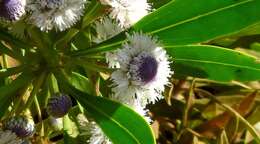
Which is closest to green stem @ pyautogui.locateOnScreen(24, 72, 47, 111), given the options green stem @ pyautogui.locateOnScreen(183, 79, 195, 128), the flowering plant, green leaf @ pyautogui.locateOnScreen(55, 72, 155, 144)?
the flowering plant

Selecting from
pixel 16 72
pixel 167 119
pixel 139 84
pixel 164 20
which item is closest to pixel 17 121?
pixel 16 72

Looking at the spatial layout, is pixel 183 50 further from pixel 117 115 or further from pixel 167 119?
pixel 167 119

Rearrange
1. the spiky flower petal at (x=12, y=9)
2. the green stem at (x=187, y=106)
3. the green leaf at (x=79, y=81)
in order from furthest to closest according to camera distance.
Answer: the green stem at (x=187, y=106) < the green leaf at (x=79, y=81) < the spiky flower petal at (x=12, y=9)

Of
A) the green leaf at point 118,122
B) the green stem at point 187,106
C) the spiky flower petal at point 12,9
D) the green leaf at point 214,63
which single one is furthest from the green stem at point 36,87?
the green stem at point 187,106

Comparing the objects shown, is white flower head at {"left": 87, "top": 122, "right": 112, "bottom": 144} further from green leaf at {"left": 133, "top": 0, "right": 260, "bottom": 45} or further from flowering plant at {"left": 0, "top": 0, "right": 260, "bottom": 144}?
green leaf at {"left": 133, "top": 0, "right": 260, "bottom": 45}

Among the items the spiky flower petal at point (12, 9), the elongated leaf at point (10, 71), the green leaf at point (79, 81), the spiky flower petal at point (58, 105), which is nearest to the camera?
the spiky flower petal at point (12, 9)

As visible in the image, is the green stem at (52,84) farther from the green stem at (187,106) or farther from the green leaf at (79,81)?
the green stem at (187,106)
